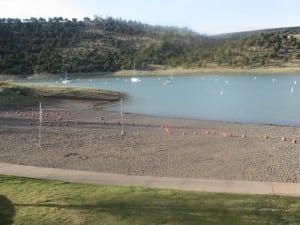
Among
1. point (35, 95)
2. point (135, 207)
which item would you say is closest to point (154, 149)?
point (135, 207)

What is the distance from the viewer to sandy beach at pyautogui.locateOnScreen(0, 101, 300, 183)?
60.0 ft

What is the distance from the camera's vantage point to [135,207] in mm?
10484

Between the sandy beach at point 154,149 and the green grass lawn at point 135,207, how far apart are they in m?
5.17

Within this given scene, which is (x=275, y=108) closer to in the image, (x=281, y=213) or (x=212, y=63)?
(x=281, y=213)

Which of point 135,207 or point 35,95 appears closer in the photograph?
point 135,207

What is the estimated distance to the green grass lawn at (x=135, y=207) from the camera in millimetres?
9695

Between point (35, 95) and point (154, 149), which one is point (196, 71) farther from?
point (154, 149)

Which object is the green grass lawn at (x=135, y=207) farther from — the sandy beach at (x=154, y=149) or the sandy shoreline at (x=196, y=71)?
the sandy shoreline at (x=196, y=71)

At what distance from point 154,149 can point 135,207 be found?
13.8 m

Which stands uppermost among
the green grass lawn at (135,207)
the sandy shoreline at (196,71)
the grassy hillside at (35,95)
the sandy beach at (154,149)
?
the green grass lawn at (135,207)

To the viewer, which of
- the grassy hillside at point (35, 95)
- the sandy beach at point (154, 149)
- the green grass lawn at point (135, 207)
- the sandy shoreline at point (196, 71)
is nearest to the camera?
the green grass lawn at point (135, 207)

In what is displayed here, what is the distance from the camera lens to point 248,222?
30.9 ft

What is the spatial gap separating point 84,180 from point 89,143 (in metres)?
11.7

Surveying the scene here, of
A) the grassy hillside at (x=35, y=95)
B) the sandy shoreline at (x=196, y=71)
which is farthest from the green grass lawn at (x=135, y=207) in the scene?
the sandy shoreline at (x=196, y=71)
